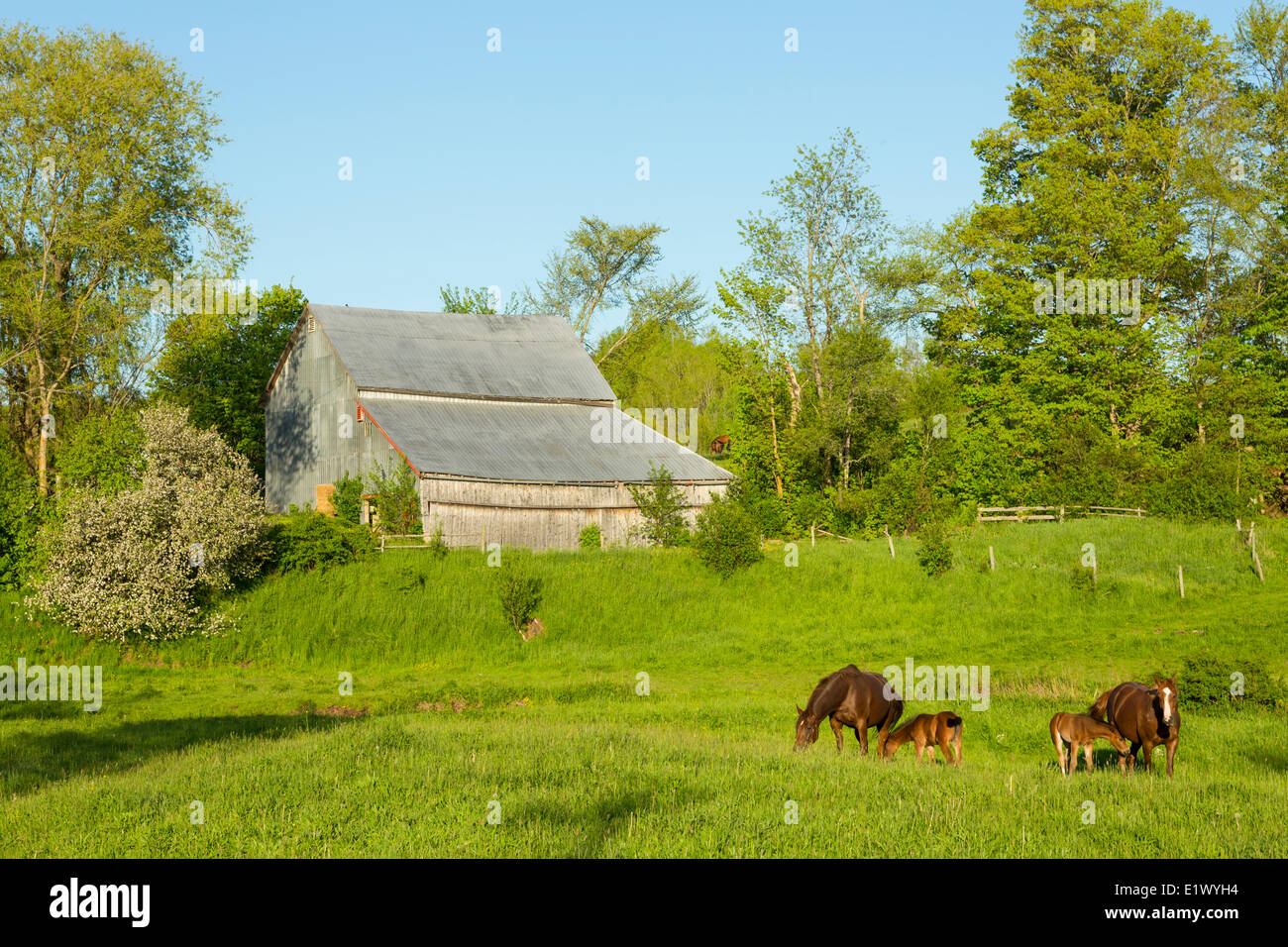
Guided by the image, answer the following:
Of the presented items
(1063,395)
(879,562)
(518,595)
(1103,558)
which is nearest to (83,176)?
(518,595)

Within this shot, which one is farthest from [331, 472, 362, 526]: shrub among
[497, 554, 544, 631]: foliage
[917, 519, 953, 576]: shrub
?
[917, 519, 953, 576]: shrub

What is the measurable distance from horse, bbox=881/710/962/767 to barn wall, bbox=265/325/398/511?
32.2 m

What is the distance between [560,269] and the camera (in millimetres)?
76938

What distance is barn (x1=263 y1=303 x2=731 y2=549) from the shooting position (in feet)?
138

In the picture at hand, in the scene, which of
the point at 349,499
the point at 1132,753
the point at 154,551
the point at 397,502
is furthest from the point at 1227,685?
the point at 349,499

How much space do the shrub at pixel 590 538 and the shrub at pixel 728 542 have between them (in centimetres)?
619

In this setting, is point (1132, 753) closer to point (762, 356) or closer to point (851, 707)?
point (851, 707)

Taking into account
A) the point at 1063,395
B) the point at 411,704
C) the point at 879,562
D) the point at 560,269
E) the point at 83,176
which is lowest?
the point at 411,704

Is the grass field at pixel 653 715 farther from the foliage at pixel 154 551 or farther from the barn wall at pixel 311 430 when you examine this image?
the barn wall at pixel 311 430

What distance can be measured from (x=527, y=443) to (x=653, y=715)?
2543 centimetres

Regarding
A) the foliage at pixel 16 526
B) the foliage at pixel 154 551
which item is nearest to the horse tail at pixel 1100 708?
the foliage at pixel 154 551

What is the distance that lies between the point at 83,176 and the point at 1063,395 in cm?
4347
